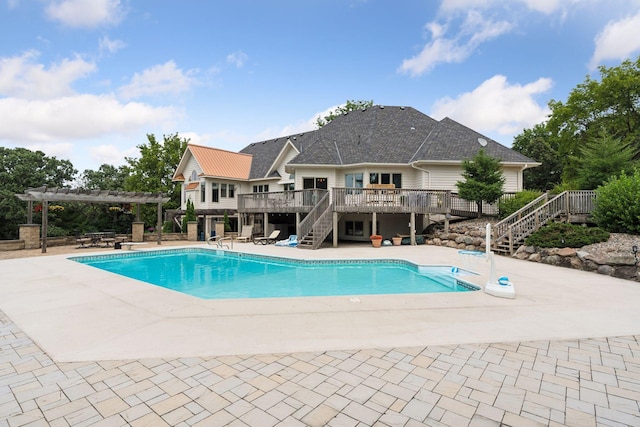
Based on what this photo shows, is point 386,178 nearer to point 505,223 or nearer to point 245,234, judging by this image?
point 505,223

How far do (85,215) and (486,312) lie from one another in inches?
1250

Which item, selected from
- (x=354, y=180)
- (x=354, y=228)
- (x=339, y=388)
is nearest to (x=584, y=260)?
(x=339, y=388)

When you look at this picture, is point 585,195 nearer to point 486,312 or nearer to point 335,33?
point 486,312

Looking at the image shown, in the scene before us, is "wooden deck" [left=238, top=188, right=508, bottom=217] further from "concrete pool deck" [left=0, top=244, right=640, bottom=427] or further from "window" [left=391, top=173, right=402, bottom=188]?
"concrete pool deck" [left=0, top=244, right=640, bottom=427]

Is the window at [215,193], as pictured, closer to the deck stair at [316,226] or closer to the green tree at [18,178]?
the deck stair at [316,226]

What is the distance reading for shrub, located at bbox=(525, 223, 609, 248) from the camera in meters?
10.6

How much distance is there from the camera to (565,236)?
11078mm

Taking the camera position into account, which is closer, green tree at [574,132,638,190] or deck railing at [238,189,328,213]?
green tree at [574,132,638,190]

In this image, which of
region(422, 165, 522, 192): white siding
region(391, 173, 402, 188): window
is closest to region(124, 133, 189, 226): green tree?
region(391, 173, 402, 188): window

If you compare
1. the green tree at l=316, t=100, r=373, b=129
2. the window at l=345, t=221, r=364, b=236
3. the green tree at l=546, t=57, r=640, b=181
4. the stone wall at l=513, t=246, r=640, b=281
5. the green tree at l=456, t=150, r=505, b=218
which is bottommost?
the stone wall at l=513, t=246, r=640, b=281

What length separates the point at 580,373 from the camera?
11.3 feet

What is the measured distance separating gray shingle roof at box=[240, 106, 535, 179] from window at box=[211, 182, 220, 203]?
11.7 feet

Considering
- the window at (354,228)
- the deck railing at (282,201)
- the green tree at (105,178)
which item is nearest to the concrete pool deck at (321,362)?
the deck railing at (282,201)

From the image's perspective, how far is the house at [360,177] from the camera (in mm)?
16781
